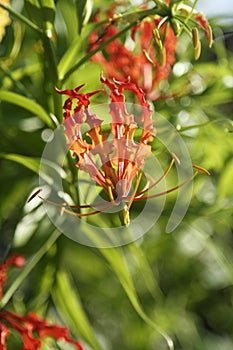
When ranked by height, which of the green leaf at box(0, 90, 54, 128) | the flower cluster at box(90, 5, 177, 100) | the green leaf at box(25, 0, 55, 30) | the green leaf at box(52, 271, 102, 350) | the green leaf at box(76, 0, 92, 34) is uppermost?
the green leaf at box(25, 0, 55, 30)

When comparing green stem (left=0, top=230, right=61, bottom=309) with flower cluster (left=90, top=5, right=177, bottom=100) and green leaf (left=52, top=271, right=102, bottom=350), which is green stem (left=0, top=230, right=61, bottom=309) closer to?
green leaf (left=52, top=271, right=102, bottom=350)

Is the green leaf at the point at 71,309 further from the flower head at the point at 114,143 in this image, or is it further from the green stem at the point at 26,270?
the flower head at the point at 114,143

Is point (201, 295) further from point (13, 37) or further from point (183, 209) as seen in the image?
point (13, 37)

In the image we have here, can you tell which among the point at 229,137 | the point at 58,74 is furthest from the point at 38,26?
the point at 229,137

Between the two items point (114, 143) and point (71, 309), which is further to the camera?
point (71, 309)

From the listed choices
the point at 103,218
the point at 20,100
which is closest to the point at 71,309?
the point at 103,218

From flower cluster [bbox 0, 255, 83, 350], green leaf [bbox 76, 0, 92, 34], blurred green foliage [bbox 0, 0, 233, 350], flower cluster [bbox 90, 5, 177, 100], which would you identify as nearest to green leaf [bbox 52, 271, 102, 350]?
blurred green foliage [bbox 0, 0, 233, 350]

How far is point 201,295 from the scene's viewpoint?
5.00ft

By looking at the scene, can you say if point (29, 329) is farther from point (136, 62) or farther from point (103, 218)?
point (136, 62)

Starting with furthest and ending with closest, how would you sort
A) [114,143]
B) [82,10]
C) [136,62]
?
[136,62], [82,10], [114,143]

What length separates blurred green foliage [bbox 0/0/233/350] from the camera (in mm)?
947

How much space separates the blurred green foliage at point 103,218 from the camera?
3.11 ft

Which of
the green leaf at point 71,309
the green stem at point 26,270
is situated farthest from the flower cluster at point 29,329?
the green leaf at point 71,309

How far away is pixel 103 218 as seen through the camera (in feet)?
3.59
